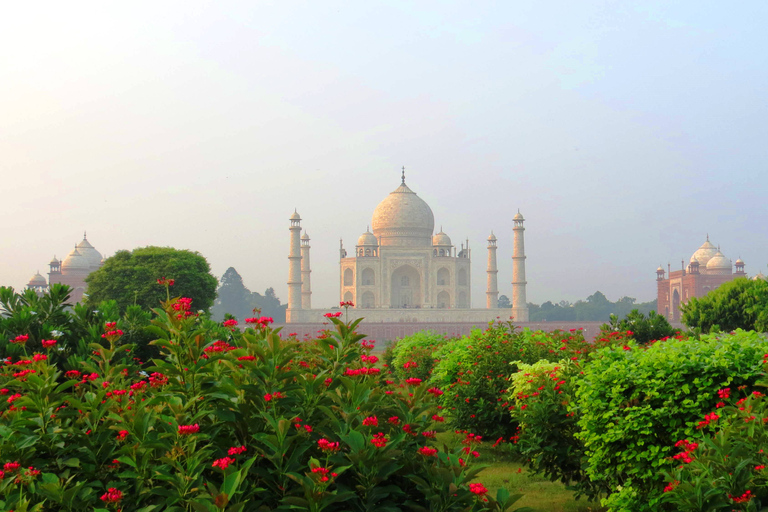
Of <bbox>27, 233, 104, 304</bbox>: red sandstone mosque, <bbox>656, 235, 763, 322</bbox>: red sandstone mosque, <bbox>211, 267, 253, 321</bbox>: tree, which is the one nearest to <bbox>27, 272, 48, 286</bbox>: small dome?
<bbox>27, 233, 104, 304</bbox>: red sandstone mosque

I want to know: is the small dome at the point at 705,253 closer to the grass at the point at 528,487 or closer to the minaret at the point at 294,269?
the minaret at the point at 294,269

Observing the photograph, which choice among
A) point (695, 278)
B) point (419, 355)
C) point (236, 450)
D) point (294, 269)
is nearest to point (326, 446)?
point (236, 450)

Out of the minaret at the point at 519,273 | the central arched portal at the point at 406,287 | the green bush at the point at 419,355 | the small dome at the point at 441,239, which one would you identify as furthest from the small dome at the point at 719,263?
the green bush at the point at 419,355

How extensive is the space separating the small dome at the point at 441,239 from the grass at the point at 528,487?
4160 centimetres

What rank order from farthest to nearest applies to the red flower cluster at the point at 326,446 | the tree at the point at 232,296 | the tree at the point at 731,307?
the tree at the point at 232,296, the tree at the point at 731,307, the red flower cluster at the point at 326,446

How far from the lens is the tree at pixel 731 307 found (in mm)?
18828

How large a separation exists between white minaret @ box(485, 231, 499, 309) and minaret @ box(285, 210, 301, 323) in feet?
43.1

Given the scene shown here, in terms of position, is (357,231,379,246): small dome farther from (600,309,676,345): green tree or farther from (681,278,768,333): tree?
(600,309,676,345): green tree

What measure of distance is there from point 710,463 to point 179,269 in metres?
27.8

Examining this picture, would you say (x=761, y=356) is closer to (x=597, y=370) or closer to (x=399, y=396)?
(x=597, y=370)

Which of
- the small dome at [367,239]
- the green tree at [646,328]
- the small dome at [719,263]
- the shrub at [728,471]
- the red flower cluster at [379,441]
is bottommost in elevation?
the shrub at [728,471]

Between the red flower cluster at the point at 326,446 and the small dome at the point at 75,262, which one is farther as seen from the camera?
the small dome at the point at 75,262

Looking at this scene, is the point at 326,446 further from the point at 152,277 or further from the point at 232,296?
the point at 232,296

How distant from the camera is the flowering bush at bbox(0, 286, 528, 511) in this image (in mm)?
2764
